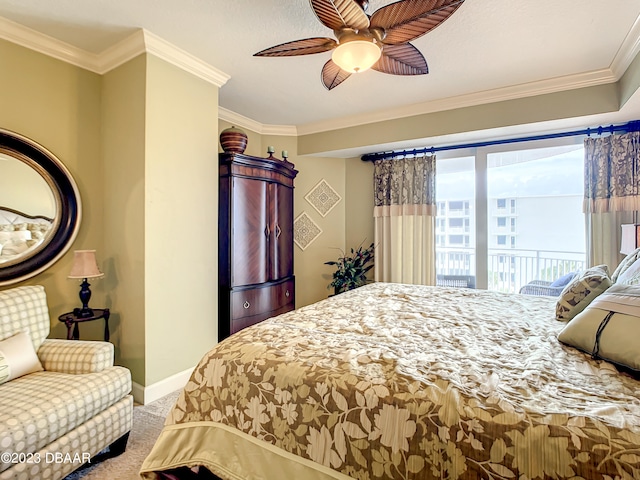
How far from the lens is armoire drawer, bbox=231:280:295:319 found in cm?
304

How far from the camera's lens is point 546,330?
1.57m

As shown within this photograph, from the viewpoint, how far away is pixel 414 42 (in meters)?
2.41

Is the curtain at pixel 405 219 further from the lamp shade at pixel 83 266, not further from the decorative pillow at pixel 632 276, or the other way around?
the lamp shade at pixel 83 266

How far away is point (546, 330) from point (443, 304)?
25.5 inches

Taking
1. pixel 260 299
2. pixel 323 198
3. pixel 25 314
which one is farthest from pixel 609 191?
pixel 25 314

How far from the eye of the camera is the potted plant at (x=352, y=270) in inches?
163

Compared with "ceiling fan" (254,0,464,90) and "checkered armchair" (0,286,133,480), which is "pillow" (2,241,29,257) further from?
"ceiling fan" (254,0,464,90)

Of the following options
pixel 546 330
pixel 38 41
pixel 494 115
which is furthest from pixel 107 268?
pixel 494 115

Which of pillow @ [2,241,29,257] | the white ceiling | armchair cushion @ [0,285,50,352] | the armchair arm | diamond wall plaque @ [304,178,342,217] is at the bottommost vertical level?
the armchair arm

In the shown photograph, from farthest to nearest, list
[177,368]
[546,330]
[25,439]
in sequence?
1. [177,368]
2. [546,330]
3. [25,439]

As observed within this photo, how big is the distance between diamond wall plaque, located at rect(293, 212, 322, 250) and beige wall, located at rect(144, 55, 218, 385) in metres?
1.62

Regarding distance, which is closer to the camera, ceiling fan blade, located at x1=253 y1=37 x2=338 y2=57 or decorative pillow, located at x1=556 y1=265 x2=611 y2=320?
decorative pillow, located at x1=556 y1=265 x2=611 y2=320

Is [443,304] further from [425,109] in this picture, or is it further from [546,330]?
[425,109]

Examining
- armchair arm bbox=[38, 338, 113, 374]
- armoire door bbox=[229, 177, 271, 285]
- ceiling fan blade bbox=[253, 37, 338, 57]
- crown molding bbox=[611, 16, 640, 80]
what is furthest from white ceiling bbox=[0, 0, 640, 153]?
armchair arm bbox=[38, 338, 113, 374]
